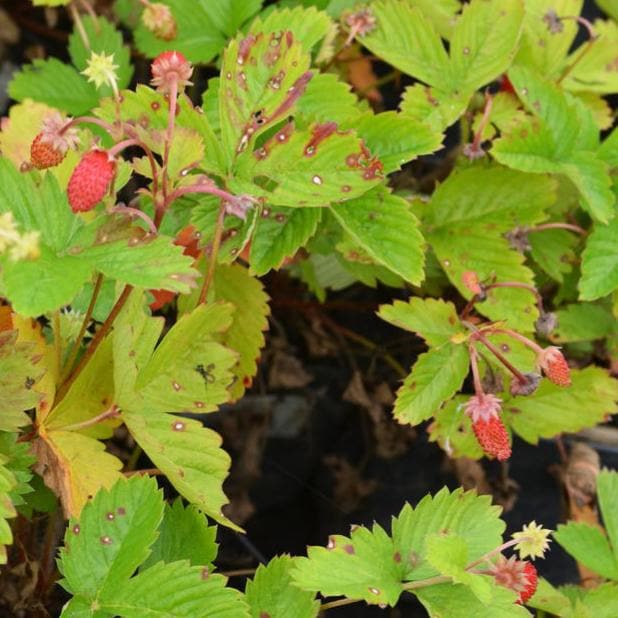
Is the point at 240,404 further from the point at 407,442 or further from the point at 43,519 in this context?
the point at 43,519

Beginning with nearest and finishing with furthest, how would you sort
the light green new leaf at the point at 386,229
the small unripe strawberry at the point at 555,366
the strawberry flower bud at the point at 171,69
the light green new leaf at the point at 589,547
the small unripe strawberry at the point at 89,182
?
1. the small unripe strawberry at the point at 89,182
2. the strawberry flower bud at the point at 171,69
3. the small unripe strawberry at the point at 555,366
4. the light green new leaf at the point at 386,229
5. the light green new leaf at the point at 589,547

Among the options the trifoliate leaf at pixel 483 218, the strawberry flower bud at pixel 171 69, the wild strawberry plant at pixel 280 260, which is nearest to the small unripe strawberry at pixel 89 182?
the wild strawberry plant at pixel 280 260

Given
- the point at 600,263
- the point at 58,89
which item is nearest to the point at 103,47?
the point at 58,89

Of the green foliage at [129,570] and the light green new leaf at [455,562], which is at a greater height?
the green foliage at [129,570]

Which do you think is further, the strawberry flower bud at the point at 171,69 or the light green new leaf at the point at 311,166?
the light green new leaf at the point at 311,166

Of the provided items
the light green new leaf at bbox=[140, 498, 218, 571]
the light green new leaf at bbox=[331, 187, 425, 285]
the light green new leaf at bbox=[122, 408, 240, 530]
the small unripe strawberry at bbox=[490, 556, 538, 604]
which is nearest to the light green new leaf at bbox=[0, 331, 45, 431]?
the light green new leaf at bbox=[122, 408, 240, 530]

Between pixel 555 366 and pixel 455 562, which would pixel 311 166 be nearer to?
pixel 555 366

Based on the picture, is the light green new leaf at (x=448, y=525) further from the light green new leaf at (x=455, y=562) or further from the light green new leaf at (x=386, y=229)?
the light green new leaf at (x=386, y=229)
